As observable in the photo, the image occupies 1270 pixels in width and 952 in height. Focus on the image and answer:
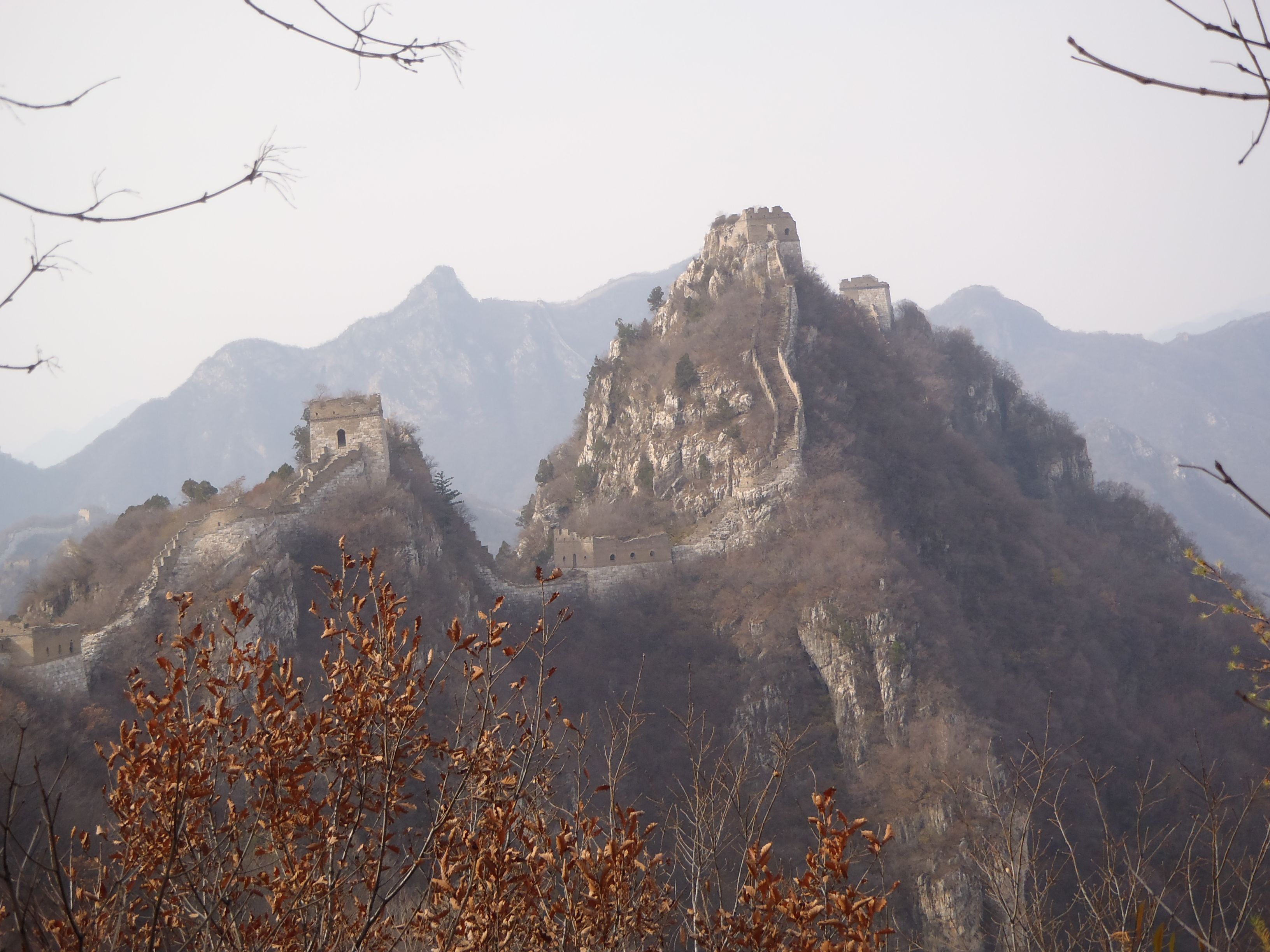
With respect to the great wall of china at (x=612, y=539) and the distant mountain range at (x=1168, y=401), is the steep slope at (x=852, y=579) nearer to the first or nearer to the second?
the great wall of china at (x=612, y=539)

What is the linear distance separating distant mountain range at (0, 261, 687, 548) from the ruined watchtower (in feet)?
188

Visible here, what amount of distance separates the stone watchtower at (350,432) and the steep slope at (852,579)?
6.82 metres

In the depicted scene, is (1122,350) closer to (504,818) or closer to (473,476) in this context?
(473,476)

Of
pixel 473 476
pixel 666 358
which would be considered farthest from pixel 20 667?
pixel 473 476

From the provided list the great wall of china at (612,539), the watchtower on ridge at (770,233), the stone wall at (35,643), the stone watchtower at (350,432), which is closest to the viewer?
the stone wall at (35,643)

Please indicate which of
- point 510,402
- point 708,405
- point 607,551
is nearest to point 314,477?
point 607,551

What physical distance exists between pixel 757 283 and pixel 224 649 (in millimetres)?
30188

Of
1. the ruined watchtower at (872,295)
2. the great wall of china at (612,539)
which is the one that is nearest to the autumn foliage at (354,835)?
the great wall of china at (612,539)

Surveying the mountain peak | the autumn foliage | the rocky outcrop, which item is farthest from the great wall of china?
the mountain peak

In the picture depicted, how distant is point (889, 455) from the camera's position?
48750 mm

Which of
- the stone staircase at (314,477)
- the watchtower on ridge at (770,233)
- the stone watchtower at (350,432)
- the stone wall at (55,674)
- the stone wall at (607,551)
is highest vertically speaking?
the watchtower on ridge at (770,233)

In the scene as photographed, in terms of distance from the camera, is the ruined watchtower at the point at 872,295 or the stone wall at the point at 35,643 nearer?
the stone wall at the point at 35,643

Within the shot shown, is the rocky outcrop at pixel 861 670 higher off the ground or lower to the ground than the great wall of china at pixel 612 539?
lower

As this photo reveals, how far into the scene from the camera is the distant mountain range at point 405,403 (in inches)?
5074
